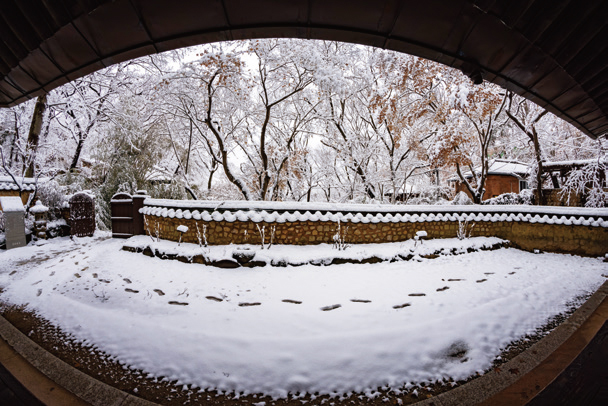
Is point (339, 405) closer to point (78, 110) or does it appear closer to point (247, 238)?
point (247, 238)

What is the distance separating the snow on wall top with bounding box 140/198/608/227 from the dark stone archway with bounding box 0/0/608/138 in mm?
3898

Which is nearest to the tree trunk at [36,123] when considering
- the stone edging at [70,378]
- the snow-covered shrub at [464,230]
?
the stone edging at [70,378]

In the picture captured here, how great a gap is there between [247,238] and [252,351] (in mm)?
3486

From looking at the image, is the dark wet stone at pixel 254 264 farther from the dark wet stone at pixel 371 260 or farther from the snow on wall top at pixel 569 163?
the snow on wall top at pixel 569 163

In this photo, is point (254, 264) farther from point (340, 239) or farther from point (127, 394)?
point (127, 394)

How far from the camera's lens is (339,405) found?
86.4 inches

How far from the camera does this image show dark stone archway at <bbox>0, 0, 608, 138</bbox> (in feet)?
6.49

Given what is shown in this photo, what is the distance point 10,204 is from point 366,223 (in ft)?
34.4

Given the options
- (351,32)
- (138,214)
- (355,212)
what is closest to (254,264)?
(355,212)

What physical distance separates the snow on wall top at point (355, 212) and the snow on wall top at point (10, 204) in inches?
141

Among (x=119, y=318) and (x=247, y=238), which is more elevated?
(x=247, y=238)

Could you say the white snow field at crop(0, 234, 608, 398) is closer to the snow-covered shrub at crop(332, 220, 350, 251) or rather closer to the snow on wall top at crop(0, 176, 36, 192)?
the snow-covered shrub at crop(332, 220, 350, 251)

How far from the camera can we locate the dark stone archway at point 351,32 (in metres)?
1.98

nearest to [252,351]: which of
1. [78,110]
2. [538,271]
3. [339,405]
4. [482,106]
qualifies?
[339,405]
